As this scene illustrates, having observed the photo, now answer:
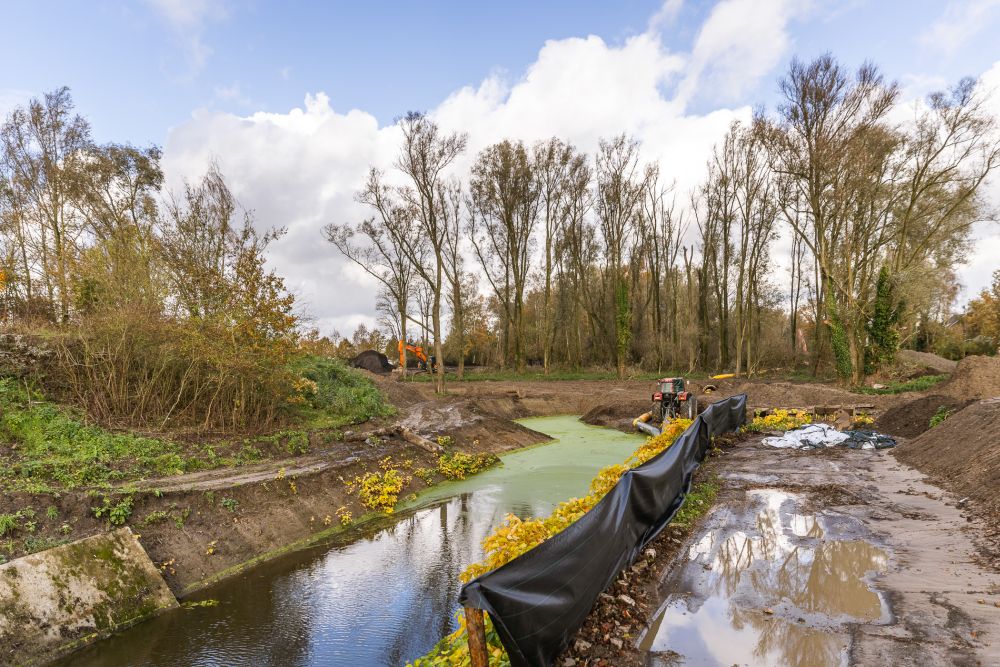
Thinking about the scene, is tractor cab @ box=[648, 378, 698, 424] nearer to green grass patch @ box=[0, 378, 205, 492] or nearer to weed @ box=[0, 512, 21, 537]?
green grass patch @ box=[0, 378, 205, 492]

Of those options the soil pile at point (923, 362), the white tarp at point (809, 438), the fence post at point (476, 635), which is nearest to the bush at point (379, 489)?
the fence post at point (476, 635)

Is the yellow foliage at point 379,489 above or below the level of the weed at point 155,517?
below

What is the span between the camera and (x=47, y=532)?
6.36 meters

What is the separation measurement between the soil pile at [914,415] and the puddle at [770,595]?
307 inches

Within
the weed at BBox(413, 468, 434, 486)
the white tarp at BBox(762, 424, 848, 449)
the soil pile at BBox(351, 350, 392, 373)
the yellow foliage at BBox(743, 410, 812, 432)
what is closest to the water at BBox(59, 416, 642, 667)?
the weed at BBox(413, 468, 434, 486)

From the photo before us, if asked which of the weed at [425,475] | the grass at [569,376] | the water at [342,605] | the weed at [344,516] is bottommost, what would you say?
the water at [342,605]

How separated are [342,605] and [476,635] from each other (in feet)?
12.1

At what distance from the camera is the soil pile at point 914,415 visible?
12.5 meters

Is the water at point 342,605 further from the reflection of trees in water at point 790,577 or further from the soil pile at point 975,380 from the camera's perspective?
the soil pile at point 975,380

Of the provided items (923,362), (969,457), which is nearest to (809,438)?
(969,457)

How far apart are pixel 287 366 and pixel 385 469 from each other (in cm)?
404

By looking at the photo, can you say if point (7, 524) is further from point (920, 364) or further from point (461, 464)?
point (920, 364)

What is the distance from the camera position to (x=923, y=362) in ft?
77.0

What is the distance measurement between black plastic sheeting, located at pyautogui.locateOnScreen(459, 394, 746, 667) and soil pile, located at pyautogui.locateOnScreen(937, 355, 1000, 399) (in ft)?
45.9
